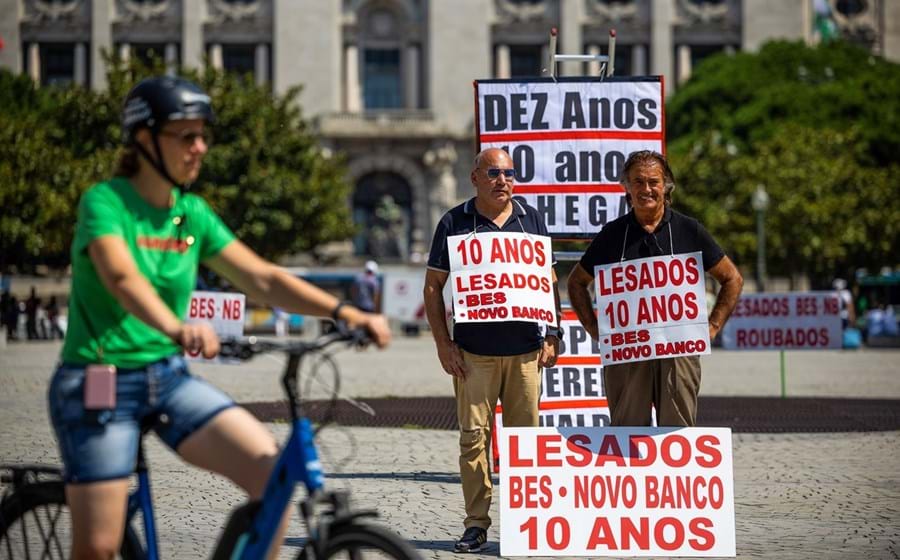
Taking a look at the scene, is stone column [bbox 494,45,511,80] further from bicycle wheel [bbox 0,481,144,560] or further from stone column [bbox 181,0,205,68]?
bicycle wheel [bbox 0,481,144,560]

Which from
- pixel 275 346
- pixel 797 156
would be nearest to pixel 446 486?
pixel 275 346

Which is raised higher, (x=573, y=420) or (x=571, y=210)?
(x=571, y=210)

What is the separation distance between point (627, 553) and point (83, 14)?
68406 mm

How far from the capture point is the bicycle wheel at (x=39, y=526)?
15.7ft

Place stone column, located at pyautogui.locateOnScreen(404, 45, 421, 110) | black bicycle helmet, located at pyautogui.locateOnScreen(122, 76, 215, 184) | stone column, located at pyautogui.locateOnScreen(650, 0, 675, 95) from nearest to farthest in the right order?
black bicycle helmet, located at pyautogui.locateOnScreen(122, 76, 215, 184) < stone column, located at pyautogui.locateOnScreen(404, 45, 421, 110) < stone column, located at pyautogui.locateOnScreen(650, 0, 675, 95)

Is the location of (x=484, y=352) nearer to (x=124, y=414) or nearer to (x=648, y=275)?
(x=648, y=275)

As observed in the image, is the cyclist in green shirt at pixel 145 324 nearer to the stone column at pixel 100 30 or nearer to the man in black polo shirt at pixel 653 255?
the man in black polo shirt at pixel 653 255

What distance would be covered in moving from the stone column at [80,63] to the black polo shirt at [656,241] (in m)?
67.0

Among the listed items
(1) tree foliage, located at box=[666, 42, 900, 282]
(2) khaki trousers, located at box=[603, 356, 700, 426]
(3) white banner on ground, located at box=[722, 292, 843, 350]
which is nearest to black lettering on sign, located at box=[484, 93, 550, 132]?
(2) khaki trousers, located at box=[603, 356, 700, 426]

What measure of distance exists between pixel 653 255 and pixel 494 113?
3.01 meters

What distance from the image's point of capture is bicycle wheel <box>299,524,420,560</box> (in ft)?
14.1

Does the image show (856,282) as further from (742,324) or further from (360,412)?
(360,412)

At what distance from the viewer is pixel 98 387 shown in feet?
14.6

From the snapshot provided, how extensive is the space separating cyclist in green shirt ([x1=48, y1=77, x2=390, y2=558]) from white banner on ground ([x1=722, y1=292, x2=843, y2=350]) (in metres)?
15.1
